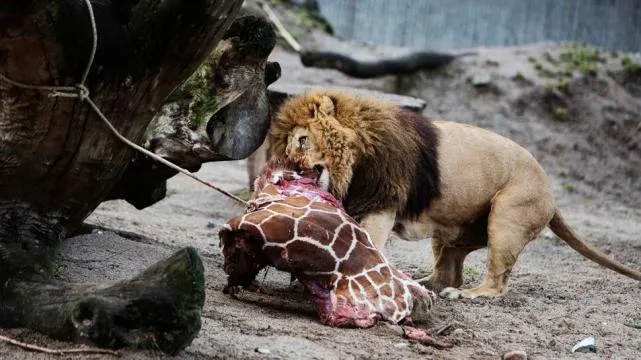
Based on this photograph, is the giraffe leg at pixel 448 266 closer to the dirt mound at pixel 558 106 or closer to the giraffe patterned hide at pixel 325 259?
the giraffe patterned hide at pixel 325 259

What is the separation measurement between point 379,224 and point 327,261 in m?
Result: 1.09

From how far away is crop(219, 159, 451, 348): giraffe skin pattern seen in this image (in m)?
4.29

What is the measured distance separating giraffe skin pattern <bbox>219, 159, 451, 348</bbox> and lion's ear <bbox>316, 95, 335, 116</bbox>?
2.82 feet

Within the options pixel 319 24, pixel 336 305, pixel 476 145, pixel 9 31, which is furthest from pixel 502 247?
pixel 319 24

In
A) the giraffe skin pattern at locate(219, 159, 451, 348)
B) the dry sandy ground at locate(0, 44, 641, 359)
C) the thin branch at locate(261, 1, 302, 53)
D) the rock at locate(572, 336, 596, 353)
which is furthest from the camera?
the thin branch at locate(261, 1, 302, 53)

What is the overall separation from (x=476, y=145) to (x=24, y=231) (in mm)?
3102

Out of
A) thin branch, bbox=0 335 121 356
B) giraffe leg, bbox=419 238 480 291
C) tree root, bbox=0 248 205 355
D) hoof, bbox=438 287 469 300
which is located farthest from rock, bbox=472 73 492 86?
thin branch, bbox=0 335 121 356

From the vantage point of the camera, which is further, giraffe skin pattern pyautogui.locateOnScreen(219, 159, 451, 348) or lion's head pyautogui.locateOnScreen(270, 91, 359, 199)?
lion's head pyautogui.locateOnScreen(270, 91, 359, 199)

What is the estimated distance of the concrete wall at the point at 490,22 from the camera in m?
14.3

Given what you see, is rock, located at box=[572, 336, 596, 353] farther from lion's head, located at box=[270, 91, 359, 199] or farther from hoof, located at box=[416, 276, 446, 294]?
lion's head, located at box=[270, 91, 359, 199]

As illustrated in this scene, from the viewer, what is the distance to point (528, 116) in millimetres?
12477

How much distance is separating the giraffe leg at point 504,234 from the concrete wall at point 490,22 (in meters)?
8.70

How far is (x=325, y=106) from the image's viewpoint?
17.4ft

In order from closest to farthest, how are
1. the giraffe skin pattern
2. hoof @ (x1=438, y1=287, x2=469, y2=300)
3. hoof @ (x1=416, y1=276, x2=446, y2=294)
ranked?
the giraffe skin pattern, hoof @ (x1=438, y1=287, x2=469, y2=300), hoof @ (x1=416, y1=276, x2=446, y2=294)
